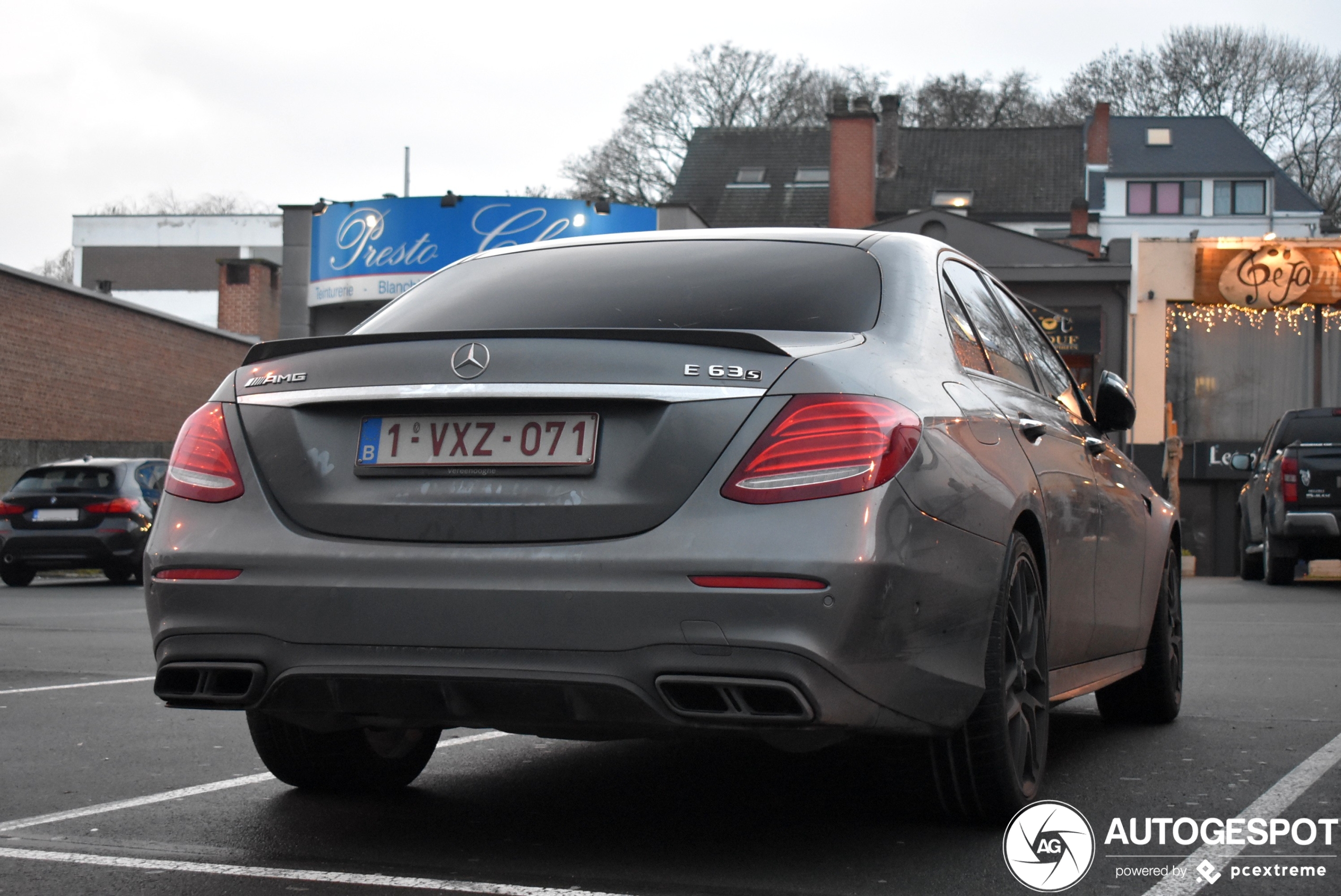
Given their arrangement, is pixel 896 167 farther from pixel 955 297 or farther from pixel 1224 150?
pixel 955 297

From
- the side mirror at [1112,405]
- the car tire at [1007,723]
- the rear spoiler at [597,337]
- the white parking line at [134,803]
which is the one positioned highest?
the rear spoiler at [597,337]

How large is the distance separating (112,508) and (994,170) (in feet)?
158

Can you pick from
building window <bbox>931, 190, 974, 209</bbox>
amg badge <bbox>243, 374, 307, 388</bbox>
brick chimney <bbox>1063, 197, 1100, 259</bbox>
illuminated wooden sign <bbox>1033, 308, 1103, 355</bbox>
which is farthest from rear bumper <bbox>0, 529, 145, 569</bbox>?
building window <bbox>931, 190, 974, 209</bbox>

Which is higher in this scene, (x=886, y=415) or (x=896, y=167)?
(x=896, y=167)

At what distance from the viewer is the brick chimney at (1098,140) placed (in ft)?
198

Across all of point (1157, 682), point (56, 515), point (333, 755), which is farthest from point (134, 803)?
point (56, 515)

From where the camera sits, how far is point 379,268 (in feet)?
105

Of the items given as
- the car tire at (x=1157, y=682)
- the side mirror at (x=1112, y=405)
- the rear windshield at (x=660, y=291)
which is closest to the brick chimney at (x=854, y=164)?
the car tire at (x=1157, y=682)

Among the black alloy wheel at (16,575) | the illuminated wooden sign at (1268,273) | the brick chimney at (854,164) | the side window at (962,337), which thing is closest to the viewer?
the side window at (962,337)

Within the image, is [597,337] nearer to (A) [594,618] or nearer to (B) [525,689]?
(A) [594,618]

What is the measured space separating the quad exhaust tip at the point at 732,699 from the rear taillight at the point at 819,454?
0.38 metres

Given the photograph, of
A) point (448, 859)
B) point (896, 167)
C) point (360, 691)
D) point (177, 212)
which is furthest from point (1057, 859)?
point (177, 212)

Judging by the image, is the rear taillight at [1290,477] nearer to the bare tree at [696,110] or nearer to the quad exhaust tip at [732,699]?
the quad exhaust tip at [732,699]

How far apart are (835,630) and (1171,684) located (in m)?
3.39
